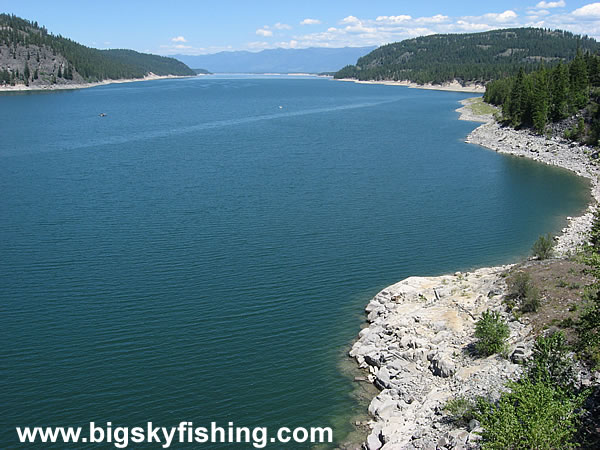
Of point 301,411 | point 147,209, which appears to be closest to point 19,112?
point 147,209

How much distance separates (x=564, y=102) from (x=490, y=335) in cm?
7073

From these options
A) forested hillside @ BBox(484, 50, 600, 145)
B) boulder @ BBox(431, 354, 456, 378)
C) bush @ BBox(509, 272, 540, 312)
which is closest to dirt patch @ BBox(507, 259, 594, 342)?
bush @ BBox(509, 272, 540, 312)

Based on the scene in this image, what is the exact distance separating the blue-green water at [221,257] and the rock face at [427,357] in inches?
65.2

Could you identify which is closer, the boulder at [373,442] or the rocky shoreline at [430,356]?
the boulder at [373,442]

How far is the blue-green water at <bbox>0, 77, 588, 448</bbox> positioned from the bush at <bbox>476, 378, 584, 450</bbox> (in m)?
7.33

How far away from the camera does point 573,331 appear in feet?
74.9

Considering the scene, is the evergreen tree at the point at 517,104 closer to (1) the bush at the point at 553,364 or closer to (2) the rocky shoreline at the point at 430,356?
(2) the rocky shoreline at the point at 430,356

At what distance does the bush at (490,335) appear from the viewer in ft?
77.4

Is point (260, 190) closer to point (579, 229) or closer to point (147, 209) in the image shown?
point (147, 209)

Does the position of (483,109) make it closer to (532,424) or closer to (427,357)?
(427,357)

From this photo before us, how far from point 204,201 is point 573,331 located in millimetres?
37896

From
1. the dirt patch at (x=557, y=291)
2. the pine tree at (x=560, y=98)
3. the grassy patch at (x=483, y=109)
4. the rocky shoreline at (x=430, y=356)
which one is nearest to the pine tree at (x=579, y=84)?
the pine tree at (x=560, y=98)

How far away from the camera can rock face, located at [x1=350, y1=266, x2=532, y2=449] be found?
20188 mm

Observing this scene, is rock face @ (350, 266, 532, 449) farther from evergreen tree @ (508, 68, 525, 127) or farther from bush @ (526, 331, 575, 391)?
evergreen tree @ (508, 68, 525, 127)
